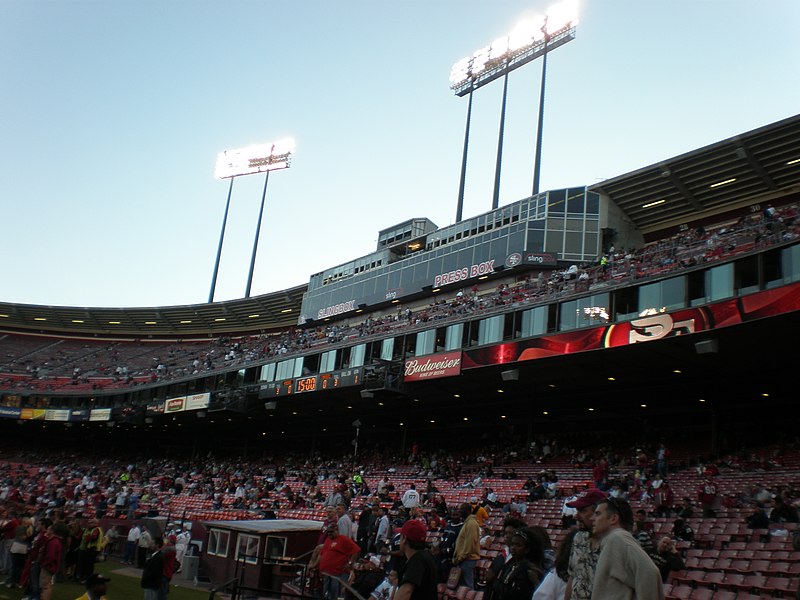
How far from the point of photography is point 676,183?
38688mm

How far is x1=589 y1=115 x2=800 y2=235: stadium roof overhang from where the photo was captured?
1362 inches

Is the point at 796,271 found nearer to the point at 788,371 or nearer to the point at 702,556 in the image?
the point at 788,371

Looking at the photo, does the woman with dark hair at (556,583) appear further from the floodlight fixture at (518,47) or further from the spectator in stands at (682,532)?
the floodlight fixture at (518,47)

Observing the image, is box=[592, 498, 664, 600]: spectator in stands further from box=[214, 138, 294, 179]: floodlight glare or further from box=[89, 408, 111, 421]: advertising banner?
box=[214, 138, 294, 179]: floodlight glare

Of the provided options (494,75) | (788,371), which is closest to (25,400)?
(494,75)

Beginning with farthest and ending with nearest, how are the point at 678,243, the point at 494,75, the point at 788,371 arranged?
the point at 494,75 → the point at 678,243 → the point at 788,371

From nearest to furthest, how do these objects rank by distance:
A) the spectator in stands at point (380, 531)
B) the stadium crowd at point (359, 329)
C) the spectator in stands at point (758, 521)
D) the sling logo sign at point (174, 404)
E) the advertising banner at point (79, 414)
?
1. the spectator in stands at point (380, 531)
2. the spectator in stands at point (758, 521)
3. the stadium crowd at point (359, 329)
4. the sling logo sign at point (174, 404)
5. the advertising banner at point (79, 414)

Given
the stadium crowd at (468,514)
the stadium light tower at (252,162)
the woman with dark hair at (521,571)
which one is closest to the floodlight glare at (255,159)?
the stadium light tower at (252,162)

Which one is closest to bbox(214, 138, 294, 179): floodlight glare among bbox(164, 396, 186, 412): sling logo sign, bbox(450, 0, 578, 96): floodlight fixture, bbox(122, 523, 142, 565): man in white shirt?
bbox(450, 0, 578, 96): floodlight fixture

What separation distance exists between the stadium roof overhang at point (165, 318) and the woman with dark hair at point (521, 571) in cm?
5470

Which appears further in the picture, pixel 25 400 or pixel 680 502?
pixel 25 400

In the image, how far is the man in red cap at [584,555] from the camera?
203 inches

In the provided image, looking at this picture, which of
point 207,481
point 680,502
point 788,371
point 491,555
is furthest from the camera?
point 207,481

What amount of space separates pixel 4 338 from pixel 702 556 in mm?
72467
